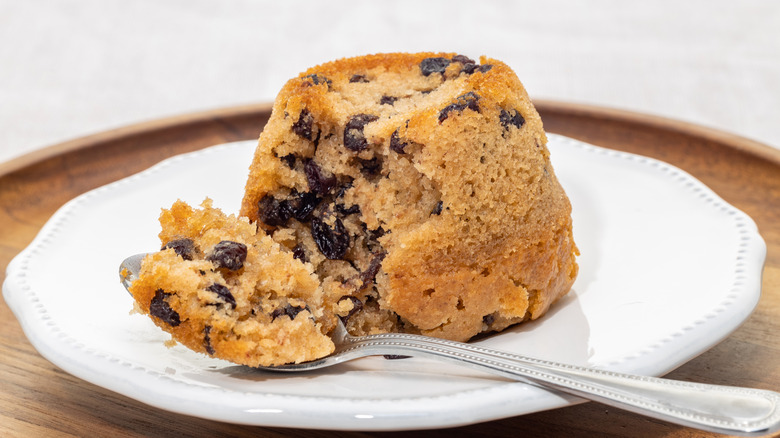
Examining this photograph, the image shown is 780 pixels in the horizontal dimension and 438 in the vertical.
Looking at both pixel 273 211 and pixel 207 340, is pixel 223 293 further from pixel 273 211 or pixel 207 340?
pixel 273 211

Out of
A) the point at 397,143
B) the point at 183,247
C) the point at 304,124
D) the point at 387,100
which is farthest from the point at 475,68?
the point at 183,247

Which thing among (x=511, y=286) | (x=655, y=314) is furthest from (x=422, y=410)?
(x=655, y=314)

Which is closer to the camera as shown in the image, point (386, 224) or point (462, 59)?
point (386, 224)

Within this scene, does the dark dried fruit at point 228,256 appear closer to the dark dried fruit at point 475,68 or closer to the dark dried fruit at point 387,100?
the dark dried fruit at point 387,100

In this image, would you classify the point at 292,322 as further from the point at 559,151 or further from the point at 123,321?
the point at 559,151

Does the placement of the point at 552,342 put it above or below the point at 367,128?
below
